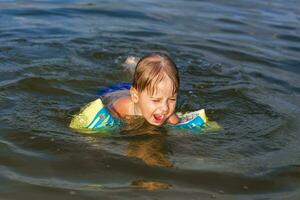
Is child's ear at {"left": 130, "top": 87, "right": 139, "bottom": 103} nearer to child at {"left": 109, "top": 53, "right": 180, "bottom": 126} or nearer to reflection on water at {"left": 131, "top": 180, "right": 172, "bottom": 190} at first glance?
child at {"left": 109, "top": 53, "right": 180, "bottom": 126}

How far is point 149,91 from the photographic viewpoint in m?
4.98

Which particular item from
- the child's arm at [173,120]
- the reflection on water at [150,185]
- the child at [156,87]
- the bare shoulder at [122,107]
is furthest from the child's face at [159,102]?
the reflection on water at [150,185]

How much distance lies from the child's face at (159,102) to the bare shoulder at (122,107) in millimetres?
523

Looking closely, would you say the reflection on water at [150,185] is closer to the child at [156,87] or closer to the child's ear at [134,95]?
the child at [156,87]

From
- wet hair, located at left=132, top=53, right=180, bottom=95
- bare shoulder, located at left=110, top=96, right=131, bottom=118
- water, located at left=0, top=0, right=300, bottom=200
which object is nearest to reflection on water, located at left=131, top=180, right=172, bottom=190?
water, located at left=0, top=0, right=300, bottom=200

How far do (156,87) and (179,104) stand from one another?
1465 mm

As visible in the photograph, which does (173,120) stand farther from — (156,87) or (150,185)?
(150,185)

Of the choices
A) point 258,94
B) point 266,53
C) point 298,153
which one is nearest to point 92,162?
point 298,153

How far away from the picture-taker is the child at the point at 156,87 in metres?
4.89

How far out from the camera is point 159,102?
4.96 meters

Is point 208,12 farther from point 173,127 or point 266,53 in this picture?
point 173,127

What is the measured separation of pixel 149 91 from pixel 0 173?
57.7 inches

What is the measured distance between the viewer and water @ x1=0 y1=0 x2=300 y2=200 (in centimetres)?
416

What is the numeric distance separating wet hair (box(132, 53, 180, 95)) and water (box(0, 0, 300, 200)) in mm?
476
